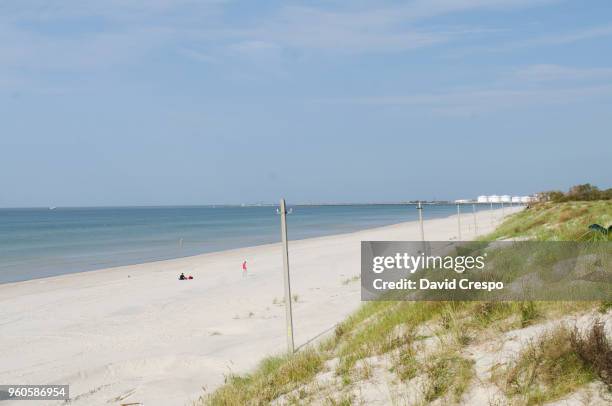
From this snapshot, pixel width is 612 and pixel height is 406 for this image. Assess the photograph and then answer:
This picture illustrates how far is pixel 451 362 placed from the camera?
4992 millimetres

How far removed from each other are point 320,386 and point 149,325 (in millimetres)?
8259

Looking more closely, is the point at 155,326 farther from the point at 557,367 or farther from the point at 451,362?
the point at 557,367

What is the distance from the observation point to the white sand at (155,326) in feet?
27.1

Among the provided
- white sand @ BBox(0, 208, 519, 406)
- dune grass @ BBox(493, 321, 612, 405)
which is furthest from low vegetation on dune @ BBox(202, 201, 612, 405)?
white sand @ BBox(0, 208, 519, 406)

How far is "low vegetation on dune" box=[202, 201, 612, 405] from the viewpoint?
4438 millimetres

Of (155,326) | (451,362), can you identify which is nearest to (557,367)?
(451,362)

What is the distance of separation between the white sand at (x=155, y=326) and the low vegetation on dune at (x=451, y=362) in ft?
6.05

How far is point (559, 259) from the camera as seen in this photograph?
24.7 ft

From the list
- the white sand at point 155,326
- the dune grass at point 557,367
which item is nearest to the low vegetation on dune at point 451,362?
the dune grass at point 557,367

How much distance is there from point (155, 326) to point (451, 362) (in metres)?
8.88

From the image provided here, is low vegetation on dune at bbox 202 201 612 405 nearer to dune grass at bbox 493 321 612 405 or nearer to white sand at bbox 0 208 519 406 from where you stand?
dune grass at bbox 493 321 612 405

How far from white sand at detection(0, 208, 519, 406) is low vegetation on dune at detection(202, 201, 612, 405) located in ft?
6.05

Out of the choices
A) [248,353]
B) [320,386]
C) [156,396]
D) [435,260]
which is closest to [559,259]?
[435,260]

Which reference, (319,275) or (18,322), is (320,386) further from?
(319,275)
